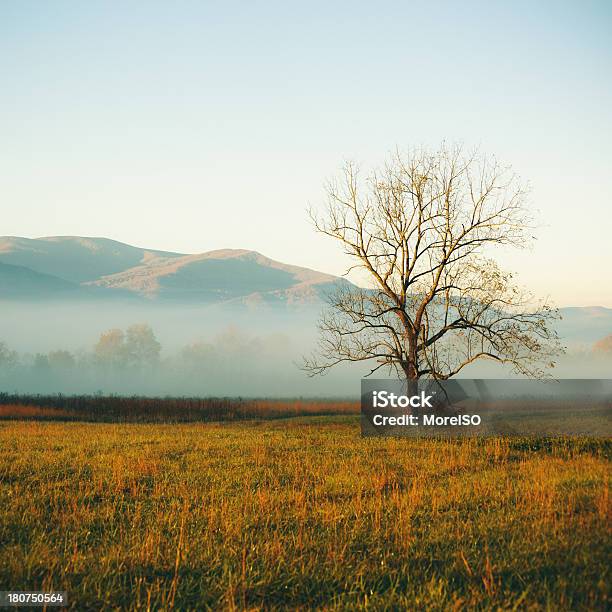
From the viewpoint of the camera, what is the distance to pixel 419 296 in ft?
106

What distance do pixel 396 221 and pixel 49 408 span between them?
113ft

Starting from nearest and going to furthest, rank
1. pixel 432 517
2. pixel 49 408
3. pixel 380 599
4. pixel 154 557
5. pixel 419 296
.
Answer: pixel 380 599 → pixel 154 557 → pixel 432 517 → pixel 419 296 → pixel 49 408

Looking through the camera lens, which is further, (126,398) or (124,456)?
(126,398)

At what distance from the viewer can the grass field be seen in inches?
328

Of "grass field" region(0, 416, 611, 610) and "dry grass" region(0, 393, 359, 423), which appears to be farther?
"dry grass" region(0, 393, 359, 423)

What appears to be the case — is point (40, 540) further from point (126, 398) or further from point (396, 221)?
point (126, 398)

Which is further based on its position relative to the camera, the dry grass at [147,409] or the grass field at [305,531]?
the dry grass at [147,409]

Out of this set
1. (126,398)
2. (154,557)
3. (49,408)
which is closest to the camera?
(154,557)

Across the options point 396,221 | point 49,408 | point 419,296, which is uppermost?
point 396,221

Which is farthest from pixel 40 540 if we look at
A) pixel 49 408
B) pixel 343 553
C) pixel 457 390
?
pixel 49 408

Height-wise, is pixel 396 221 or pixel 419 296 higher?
pixel 396 221

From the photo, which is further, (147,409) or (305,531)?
(147,409)

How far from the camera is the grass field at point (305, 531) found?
833 centimetres

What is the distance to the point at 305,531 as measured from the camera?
36.5ft
